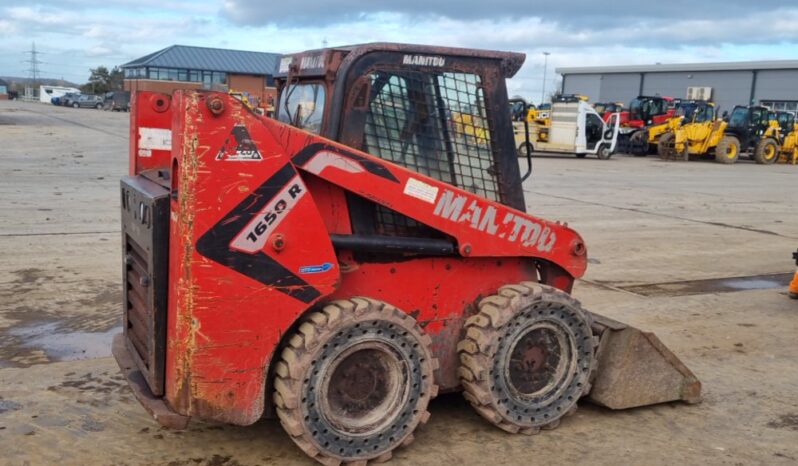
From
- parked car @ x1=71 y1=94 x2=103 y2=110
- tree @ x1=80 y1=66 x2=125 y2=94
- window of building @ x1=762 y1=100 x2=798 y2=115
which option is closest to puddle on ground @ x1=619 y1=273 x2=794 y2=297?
window of building @ x1=762 y1=100 x2=798 y2=115

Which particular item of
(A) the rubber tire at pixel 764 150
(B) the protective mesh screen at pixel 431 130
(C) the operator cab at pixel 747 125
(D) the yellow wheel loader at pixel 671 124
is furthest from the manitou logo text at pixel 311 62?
(A) the rubber tire at pixel 764 150

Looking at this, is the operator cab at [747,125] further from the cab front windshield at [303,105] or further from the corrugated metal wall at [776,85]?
the cab front windshield at [303,105]

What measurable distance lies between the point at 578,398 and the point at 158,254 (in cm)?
257

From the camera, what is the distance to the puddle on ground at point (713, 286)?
847cm

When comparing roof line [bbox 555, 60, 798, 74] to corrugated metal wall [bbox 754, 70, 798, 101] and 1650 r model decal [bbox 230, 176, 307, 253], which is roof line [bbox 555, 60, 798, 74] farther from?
1650 r model decal [bbox 230, 176, 307, 253]

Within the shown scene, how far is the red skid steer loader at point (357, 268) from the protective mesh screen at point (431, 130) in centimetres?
1

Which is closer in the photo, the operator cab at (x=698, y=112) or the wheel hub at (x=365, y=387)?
the wheel hub at (x=365, y=387)

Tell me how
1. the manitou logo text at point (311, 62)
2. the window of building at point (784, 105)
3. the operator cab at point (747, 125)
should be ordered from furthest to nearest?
1. the window of building at point (784, 105)
2. the operator cab at point (747, 125)
3. the manitou logo text at point (311, 62)

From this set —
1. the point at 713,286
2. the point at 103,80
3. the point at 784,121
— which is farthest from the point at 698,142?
the point at 103,80

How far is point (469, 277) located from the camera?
4.44m

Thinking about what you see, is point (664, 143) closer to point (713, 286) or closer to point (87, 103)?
point (713, 286)

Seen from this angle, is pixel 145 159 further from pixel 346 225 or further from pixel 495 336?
pixel 495 336

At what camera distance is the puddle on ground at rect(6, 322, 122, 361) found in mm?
5656

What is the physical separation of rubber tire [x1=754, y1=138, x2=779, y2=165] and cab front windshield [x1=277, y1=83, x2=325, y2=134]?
32828 millimetres
